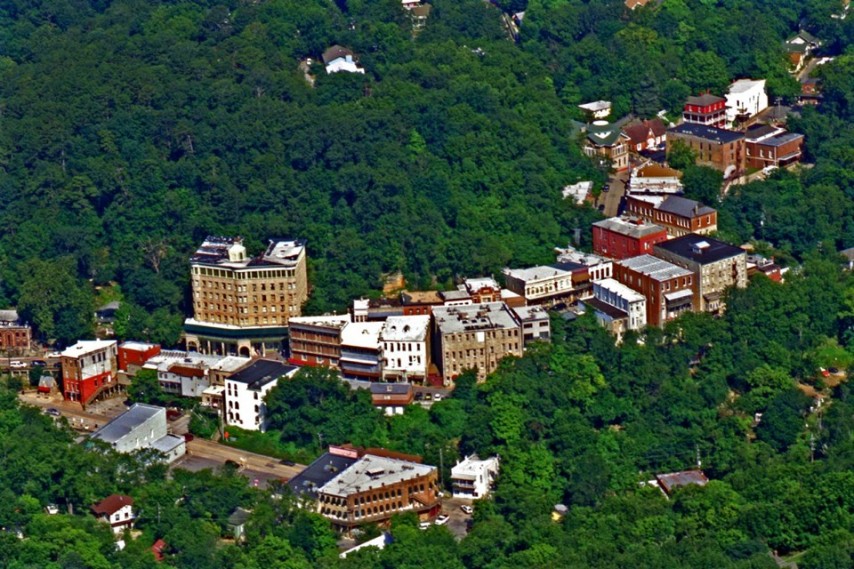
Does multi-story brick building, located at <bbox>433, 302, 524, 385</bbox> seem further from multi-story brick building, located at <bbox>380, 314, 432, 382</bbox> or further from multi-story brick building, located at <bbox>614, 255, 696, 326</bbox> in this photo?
multi-story brick building, located at <bbox>614, 255, 696, 326</bbox>

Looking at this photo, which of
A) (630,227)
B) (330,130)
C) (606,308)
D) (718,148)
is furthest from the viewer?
(718,148)

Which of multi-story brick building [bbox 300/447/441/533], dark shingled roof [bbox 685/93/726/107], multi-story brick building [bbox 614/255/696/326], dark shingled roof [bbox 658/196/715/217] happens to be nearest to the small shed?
multi-story brick building [bbox 300/447/441/533]

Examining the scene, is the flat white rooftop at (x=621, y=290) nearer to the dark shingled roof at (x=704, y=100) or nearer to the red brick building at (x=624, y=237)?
the red brick building at (x=624, y=237)

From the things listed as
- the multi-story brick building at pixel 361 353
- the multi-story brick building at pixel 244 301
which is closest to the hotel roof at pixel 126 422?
the multi-story brick building at pixel 244 301

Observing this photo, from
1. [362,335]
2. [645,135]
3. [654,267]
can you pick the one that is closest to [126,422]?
[362,335]

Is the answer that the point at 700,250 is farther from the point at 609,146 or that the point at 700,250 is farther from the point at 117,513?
the point at 117,513
